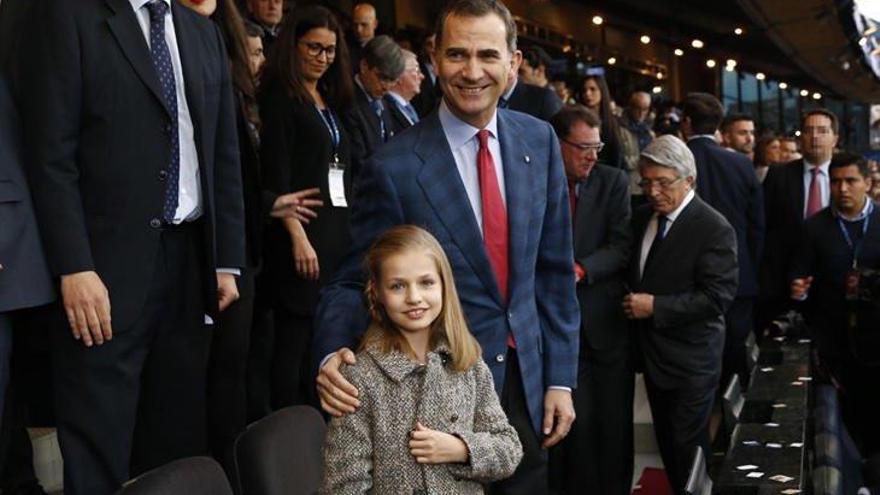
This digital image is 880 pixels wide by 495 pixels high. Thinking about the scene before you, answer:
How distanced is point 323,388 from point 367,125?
2.85m

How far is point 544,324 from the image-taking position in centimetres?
292

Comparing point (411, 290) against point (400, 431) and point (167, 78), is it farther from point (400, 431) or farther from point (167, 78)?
point (167, 78)

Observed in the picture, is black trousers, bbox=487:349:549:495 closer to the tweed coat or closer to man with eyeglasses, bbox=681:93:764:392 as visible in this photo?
the tweed coat

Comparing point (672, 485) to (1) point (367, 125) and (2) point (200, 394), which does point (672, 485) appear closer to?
(1) point (367, 125)

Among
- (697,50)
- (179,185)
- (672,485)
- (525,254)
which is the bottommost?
(672,485)

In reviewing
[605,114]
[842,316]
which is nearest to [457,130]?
[605,114]

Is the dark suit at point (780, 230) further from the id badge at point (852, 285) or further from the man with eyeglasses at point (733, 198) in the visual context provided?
the id badge at point (852, 285)

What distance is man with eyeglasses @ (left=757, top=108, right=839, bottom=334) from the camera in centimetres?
788

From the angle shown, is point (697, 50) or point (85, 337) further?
point (697, 50)

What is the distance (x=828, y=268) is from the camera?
716 centimetres

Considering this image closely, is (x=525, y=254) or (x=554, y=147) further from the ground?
(x=554, y=147)

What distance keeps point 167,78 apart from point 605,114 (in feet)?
12.6

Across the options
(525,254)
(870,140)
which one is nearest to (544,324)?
(525,254)

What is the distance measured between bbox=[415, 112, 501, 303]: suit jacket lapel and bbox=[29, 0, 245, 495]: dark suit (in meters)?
0.59
